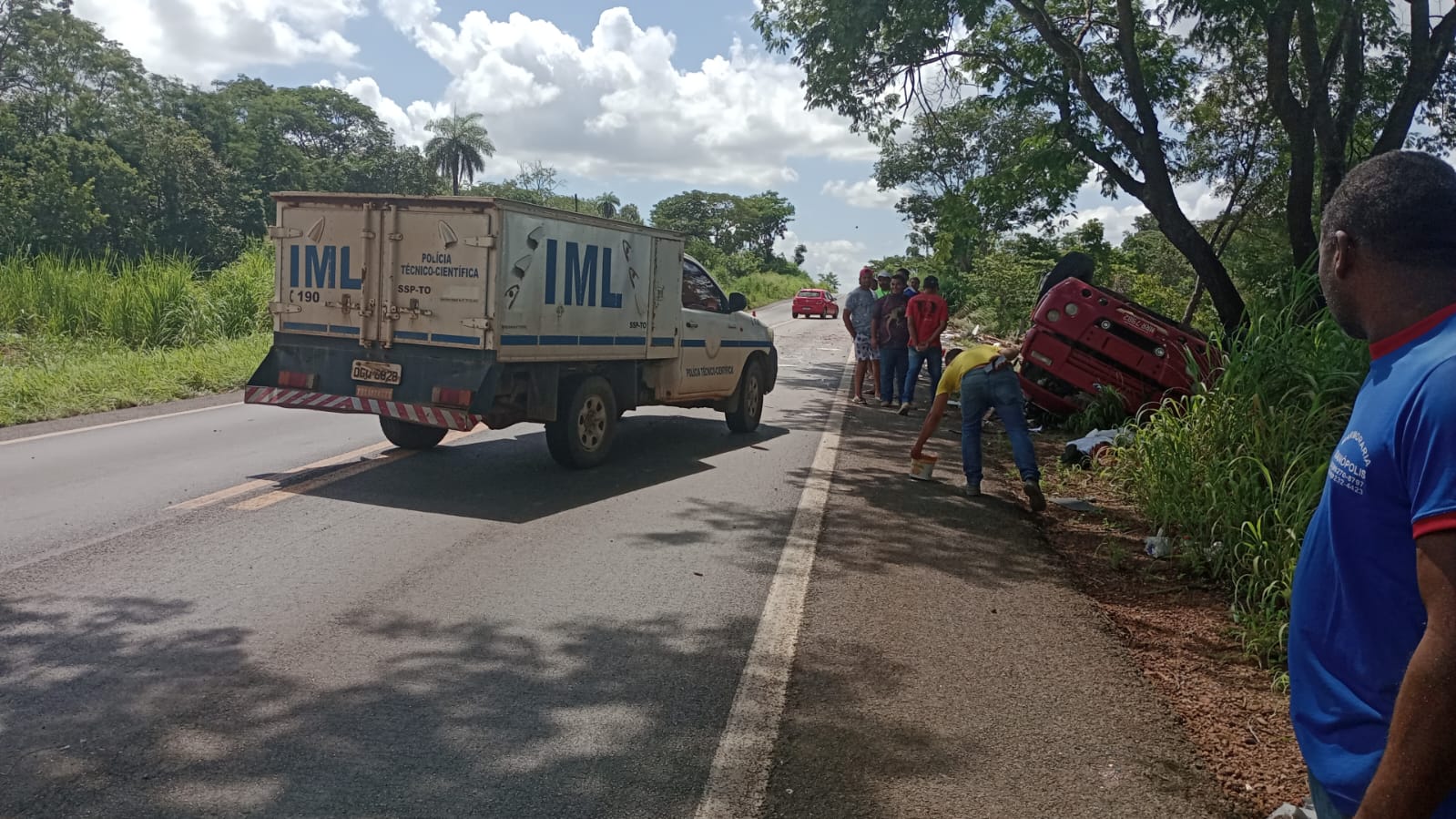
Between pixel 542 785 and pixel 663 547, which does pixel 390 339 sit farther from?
pixel 542 785

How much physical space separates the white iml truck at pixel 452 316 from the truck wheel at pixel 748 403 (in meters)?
2.25

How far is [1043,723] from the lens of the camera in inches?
167

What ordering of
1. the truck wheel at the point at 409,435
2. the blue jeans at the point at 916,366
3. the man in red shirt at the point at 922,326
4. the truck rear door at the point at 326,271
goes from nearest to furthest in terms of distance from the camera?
the truck rear door at the point at 326,271
the truck wheel at the point at 409,435
the man in red shirt at the point at 922,326
the blue jeans at the point at 916,366

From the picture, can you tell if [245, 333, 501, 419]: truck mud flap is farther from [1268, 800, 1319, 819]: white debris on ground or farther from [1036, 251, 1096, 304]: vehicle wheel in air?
[1036, 251, 1096, 304]: vehicle wheel in air

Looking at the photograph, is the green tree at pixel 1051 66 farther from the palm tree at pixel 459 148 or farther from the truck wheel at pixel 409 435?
the palm tree at pixel 459 148

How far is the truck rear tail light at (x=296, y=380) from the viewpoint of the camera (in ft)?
29.0

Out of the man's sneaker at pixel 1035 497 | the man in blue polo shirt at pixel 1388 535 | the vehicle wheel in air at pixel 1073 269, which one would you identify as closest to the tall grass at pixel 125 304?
the vehicle wheel in air at pixel 1073 269

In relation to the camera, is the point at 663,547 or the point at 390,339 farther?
the point at 390,339

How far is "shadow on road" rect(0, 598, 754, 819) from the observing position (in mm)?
3402

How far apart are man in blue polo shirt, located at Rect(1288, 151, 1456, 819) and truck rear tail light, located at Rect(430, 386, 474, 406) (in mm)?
6896

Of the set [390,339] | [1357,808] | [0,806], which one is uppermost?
[390,339]

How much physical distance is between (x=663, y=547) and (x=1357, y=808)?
5213 mm

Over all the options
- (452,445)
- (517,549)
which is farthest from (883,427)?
(517,549)

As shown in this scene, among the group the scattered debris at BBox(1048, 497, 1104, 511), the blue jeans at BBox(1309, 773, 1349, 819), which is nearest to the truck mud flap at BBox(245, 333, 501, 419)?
the scattered debris at BBox(1048, 497, 1104, 511)
